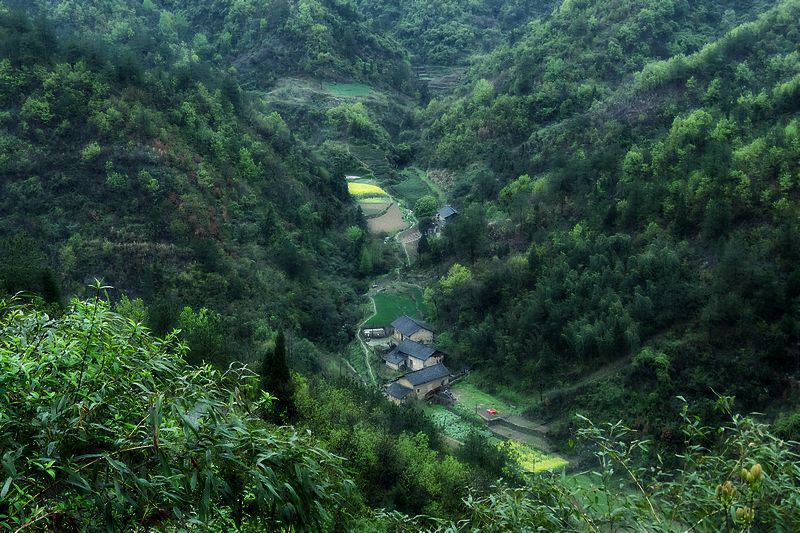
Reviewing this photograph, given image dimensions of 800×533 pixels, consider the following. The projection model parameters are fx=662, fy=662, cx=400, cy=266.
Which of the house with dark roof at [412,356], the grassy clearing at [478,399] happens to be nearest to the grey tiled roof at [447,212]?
the house with dark roof at [412,356]

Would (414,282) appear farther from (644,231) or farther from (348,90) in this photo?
(348,90)

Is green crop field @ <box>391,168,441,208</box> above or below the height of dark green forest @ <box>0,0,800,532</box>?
below

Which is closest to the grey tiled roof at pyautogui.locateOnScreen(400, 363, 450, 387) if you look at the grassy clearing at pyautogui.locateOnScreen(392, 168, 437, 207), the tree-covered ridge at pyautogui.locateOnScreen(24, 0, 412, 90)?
the grassy clearing at pyautogui.locateOnScreen(392, 168, 437, 207)

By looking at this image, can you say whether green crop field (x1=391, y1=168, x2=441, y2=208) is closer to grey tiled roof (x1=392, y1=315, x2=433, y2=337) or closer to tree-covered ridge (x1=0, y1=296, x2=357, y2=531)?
grey tiled roof (x1=392, y1=315, x2=433, y2=337)

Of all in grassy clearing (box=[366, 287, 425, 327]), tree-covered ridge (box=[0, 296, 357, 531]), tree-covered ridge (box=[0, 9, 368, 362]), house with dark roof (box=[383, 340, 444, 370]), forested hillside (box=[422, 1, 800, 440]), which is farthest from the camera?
Result: grassy clearing (box=[366, 287, 425, 327])

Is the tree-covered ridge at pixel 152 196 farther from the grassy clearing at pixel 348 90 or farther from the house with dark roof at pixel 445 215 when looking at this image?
the grassy clearing at pixel 348 90

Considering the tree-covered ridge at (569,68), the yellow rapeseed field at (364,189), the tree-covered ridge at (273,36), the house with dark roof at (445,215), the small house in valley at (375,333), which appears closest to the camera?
the small house in valley at (375,333)

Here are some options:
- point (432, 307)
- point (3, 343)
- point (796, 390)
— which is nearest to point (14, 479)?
point (3, 343)
